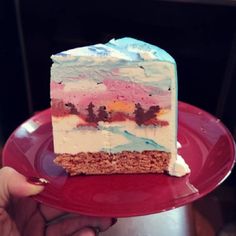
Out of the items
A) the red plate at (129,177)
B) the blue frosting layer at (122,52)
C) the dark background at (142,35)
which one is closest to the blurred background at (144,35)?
the dark background at (142,35)

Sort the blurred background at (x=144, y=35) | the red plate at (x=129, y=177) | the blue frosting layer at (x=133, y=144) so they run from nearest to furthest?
1. the red plate at (x=129, y=177)
2. the blue frosting layer at (x=133, y=144)
3. the blurred background at (x=144, y=35)

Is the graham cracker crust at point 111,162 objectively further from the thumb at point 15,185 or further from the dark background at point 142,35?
the dark background at point 142,35

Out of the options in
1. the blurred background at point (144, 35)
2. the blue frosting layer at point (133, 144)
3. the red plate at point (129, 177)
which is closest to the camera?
the red plate at point (129, 177)

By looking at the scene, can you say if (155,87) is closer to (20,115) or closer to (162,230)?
(162,230)

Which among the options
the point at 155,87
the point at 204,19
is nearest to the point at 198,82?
the point at 204,19

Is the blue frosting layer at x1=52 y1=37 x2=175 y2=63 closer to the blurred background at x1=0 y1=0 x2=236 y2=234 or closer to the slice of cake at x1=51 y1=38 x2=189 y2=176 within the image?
the slice of cake at x1=51 y1=38 x2=189 y2=176

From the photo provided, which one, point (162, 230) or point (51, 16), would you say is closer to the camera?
point (162, 230)
